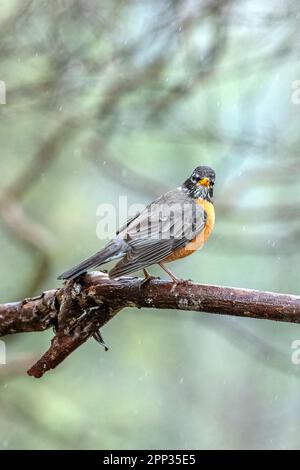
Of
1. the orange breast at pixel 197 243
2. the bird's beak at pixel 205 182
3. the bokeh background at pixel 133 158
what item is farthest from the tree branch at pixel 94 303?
the bokeh background at pixel 133 158

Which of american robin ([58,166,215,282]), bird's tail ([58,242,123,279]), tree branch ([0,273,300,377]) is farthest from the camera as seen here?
american robin ([58,166,215,282])

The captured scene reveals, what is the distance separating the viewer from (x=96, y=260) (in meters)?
4.78

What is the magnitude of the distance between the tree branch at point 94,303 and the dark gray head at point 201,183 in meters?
1.31

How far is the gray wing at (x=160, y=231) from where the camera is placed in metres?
4.91

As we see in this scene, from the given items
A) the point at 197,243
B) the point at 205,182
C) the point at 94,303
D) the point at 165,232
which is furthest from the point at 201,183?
the point at 94,303

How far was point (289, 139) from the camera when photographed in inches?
317

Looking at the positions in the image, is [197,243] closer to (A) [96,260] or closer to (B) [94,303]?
(A) [96,260]

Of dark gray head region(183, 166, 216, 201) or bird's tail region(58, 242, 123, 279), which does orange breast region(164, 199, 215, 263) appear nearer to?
dark gray head region(183, 166, 216, 201)

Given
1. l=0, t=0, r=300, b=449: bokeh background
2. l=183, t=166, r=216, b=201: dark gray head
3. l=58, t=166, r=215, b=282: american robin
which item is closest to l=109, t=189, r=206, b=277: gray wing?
l=58, t=166, r=215, b=282: american robin

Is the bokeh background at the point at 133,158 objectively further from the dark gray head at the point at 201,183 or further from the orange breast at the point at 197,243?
the orange breast at the point at 197,243

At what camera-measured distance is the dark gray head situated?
5793mm

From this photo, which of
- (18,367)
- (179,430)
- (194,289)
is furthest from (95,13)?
(179,430)

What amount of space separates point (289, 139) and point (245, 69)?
0.85 metres

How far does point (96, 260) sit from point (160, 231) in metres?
0.63
